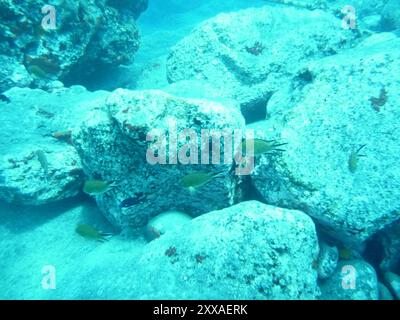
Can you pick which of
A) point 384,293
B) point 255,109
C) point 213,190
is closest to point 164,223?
point 213,190

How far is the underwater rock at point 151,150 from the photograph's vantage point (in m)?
3.24

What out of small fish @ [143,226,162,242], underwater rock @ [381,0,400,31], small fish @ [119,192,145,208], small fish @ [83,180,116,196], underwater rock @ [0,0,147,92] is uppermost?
underwater rock @ [381,0,400,31]

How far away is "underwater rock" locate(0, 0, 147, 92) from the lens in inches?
221

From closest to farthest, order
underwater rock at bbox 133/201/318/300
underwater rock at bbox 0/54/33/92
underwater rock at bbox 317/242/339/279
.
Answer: underwater rock at bbox 133/201/318/300, underwater rock at bbox 317/242/339/279, underwater rock at bbox 0/54/33/92

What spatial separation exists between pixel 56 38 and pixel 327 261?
21.7ft

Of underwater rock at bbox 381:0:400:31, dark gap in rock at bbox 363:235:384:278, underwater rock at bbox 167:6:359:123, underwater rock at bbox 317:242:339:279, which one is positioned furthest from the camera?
underwater rock at bbox 381:0:400:31

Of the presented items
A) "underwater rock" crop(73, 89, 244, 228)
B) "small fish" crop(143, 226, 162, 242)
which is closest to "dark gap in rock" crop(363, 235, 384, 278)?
"underwater rock" crop(73, 89, 244, 228)

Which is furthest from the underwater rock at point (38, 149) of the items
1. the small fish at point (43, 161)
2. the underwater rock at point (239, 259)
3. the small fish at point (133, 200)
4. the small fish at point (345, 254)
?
the small fish at point (345, 254)

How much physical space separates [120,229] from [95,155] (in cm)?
133

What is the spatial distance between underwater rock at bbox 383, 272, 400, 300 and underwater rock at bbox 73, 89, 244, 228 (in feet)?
7.40

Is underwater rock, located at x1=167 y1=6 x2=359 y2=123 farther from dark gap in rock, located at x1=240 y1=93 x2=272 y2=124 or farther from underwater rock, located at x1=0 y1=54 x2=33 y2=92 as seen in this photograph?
underwater rock, located at x1=0 y1=54 x2=33 y2=92

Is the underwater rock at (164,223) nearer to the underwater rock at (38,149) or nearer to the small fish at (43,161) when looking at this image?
the underwater rock at (38,149)

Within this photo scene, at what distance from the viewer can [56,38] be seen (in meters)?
6.04

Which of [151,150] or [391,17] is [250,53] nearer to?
[151,150]
